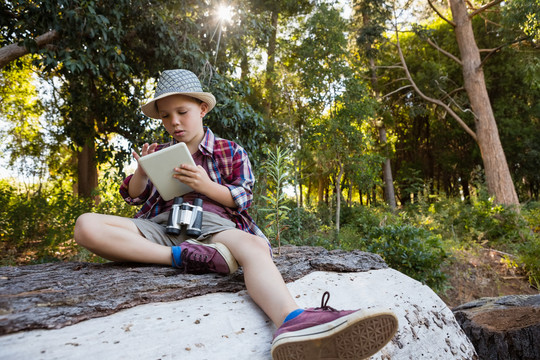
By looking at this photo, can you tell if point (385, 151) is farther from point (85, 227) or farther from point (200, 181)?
point (85, 227)

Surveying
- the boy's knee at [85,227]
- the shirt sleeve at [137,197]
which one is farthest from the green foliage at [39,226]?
the boy's knee at [85,227]

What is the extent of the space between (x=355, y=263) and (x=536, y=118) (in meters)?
15.1

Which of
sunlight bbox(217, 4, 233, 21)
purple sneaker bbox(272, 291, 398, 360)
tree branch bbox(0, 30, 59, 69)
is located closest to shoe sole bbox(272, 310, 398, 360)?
purple sneaker bbox(272, 291, 398, 360)

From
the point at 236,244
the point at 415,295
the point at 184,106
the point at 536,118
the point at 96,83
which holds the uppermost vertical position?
the point at 536,118

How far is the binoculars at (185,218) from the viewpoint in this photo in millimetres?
2072

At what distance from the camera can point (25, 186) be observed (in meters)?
9.60

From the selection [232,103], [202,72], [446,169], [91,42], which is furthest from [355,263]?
[446,169]

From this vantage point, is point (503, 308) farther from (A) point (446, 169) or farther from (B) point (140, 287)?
(A) point (446, 169)

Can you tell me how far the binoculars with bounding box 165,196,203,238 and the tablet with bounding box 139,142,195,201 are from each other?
0.12 metres

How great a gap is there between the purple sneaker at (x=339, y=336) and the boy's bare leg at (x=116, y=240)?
3.04 ft

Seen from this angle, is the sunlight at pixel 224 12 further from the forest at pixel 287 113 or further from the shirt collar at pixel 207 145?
the shirt collar at pixel 207 145

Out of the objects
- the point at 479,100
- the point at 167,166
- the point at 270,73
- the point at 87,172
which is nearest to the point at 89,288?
the point at 167,166

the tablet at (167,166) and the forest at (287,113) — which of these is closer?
the tablet at (167,166)

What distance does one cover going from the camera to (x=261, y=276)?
1757 millimetres
